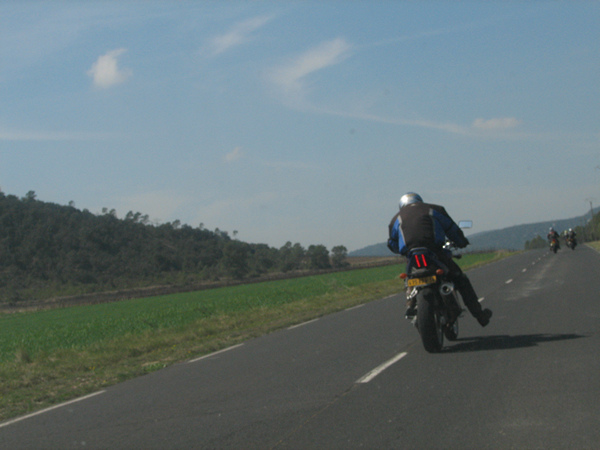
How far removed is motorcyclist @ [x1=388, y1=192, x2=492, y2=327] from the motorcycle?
0.16 meters

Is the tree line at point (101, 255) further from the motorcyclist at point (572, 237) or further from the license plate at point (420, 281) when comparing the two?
the license plate at point (420, 281)

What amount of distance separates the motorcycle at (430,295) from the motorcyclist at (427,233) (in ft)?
0.54

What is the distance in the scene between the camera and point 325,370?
8.64m

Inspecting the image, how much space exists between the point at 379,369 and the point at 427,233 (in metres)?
2.03

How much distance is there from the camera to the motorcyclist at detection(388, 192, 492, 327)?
29.7 feet

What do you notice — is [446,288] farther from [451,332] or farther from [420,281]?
[451,332]

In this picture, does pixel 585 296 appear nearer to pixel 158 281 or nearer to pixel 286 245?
pixel 158 281

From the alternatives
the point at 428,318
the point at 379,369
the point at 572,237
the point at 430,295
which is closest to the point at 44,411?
the point at 379,369

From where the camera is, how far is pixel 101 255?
112 metres

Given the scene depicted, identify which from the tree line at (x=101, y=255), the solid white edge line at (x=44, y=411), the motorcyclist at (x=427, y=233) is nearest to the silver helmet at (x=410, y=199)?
the motorcyclist at (x=427, y=233)

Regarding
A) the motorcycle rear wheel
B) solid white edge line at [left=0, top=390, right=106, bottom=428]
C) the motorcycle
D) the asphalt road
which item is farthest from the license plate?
solid white edge line at [left=0, top=390, right=106, bottom=428]

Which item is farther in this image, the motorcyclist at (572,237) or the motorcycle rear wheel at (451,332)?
the motorcyclist at (572,237)

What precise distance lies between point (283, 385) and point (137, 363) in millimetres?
5035

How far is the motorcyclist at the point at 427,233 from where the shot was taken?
906 cm
